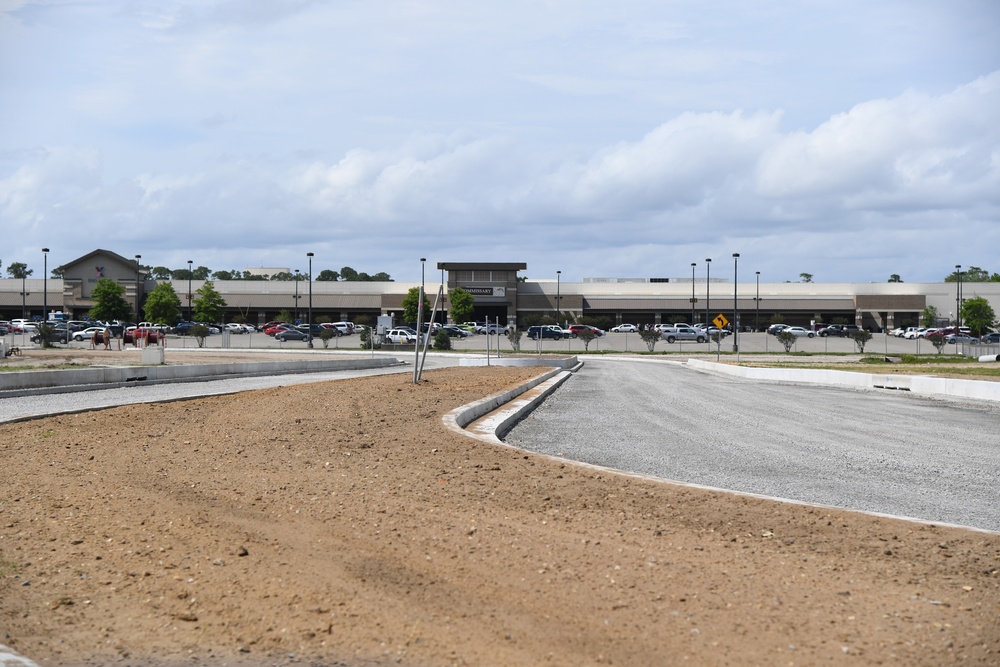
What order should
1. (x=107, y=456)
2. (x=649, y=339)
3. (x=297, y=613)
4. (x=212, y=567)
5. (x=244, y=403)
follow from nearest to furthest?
1. (x=297, y=613)
2. (x=212, y=567)
3. (x=107, y=456)
4. (x=244, y=403)
5. (x=649, y=339)

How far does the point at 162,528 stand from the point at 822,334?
4273 inches

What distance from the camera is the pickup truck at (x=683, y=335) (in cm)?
9394

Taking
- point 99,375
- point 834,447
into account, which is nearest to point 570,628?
→ point 834,447

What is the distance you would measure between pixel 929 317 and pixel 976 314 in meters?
5.18

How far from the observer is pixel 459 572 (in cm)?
673

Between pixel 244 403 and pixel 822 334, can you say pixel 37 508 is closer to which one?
pixel 244 403

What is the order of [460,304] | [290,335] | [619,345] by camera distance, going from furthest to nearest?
[460,304], [619,345], [290,335]

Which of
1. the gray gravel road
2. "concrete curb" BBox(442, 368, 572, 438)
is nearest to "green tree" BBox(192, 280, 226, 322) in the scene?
"concrete curb" BBox(442, 368, 572, 438)

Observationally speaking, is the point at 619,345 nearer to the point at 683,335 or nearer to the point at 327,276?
the point at 683,335

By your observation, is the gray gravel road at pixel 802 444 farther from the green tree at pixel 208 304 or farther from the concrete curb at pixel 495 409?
the green tree at pixel 208 304

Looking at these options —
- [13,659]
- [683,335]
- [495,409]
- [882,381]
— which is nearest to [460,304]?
[683,335]

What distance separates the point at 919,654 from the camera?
5387mm

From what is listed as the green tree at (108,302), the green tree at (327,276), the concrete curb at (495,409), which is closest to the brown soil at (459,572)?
the concrete curb at (495,409)

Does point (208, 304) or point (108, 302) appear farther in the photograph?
point (208, 304)
